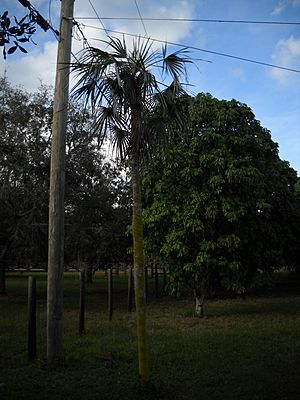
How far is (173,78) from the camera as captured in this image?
5602 millimetres

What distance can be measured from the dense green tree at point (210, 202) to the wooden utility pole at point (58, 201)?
14.5 feet

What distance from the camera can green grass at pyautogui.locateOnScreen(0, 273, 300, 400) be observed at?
555cm

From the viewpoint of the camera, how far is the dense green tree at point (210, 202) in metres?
11.8

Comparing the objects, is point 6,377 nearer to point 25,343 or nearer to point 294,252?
point 25,343

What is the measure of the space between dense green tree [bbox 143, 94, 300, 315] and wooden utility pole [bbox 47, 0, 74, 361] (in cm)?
440

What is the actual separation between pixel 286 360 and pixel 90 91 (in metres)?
5.28

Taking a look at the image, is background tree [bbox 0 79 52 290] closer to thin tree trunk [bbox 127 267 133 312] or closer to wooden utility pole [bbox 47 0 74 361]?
thin tree trunk [bbox 127 267 133 312]

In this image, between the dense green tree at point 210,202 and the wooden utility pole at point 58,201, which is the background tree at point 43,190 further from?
the wooden utility pole at point 58,201

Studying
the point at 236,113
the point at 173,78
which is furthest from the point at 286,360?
the point at 236,113

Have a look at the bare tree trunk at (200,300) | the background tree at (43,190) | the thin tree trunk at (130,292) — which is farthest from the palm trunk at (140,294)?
the background tree at (43,190)

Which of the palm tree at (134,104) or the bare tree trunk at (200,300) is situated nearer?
the palm tree at (134,104)

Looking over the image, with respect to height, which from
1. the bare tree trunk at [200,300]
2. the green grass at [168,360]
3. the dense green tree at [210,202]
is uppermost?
the dense green tree at [210,202]

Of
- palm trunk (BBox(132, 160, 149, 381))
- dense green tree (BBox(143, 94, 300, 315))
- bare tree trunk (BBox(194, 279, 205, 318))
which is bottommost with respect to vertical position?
bare tree trunk (BBox(194, 279, 205, 318))

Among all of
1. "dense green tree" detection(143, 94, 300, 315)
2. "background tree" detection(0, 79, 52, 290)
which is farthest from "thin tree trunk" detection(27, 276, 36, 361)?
"background tree" detection(0, 79, 52, 290)
